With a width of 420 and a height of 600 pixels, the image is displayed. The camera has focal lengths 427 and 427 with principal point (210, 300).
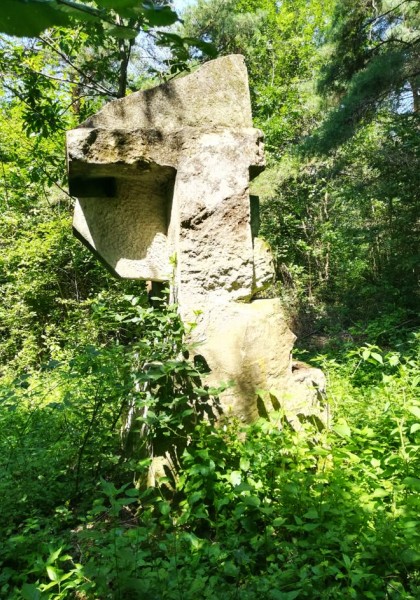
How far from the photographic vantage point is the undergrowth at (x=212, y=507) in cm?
141

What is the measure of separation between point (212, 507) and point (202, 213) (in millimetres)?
1532

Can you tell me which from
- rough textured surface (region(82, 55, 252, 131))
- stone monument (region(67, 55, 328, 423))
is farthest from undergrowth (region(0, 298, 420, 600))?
rough textured surface (region(82, 55, 252, 131))

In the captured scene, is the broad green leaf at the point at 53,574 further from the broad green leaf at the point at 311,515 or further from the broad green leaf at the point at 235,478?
the broad green leaf at the point at 311,515

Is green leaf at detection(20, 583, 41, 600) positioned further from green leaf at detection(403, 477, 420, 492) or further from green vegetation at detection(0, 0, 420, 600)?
green leaf at detection(403, 477, 420, 492)

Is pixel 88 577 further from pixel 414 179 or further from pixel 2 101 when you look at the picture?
pixel 2 101

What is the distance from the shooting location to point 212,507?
1970 millimetres

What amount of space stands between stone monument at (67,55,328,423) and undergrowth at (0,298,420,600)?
21 centimetres

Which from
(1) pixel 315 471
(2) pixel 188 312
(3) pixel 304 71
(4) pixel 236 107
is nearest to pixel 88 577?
(1) pixel 315 471

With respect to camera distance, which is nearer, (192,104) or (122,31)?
(122,31)

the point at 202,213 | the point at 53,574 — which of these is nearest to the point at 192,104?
the point at 202,213

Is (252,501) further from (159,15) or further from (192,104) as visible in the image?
(192,104)

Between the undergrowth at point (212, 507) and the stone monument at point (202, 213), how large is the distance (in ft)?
0.68

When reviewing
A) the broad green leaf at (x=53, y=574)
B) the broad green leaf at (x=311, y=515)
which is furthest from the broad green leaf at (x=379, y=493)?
the broad green leaf at (x=53, y=574)

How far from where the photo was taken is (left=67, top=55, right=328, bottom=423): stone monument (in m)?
2.36
